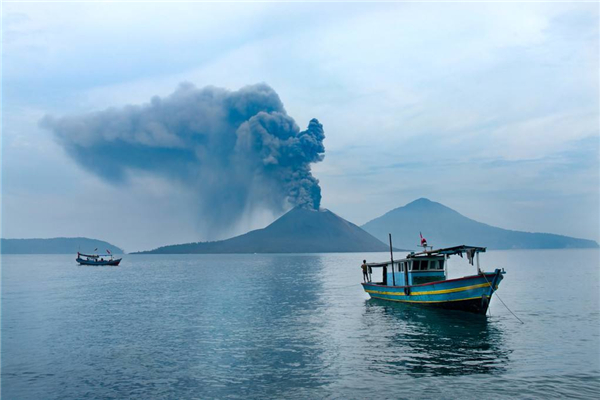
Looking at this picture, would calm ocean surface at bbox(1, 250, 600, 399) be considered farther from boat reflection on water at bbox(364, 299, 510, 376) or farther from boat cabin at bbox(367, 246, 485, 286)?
boat cabin at bbox(367, 246, 485, 286)

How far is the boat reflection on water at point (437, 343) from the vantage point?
26.8 metres

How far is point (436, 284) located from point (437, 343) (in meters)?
12.1

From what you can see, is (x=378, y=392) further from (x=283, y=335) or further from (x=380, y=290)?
(x=380, y=290)

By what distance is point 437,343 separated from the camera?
110 ft

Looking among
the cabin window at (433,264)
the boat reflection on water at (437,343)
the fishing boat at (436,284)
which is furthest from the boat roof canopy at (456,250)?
the boat reflection on water at (437,343)

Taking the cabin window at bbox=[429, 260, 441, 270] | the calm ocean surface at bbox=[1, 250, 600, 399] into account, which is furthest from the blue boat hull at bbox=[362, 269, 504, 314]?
the cabin window at bbox=[429, 260, 441, 270]

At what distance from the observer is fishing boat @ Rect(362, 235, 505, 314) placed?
139 ft

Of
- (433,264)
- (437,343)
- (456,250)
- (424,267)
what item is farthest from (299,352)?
(433,264)

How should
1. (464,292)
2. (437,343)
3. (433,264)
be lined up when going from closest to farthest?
(437,343)
(464,292)
(433,264)

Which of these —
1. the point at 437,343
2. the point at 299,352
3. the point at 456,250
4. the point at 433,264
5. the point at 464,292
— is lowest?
the point at 299,352

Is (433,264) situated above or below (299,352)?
above

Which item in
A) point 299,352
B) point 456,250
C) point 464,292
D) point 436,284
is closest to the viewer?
point 299,352

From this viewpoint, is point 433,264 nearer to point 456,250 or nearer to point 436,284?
point 456,250

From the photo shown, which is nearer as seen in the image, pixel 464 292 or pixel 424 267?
pixel 464 292
